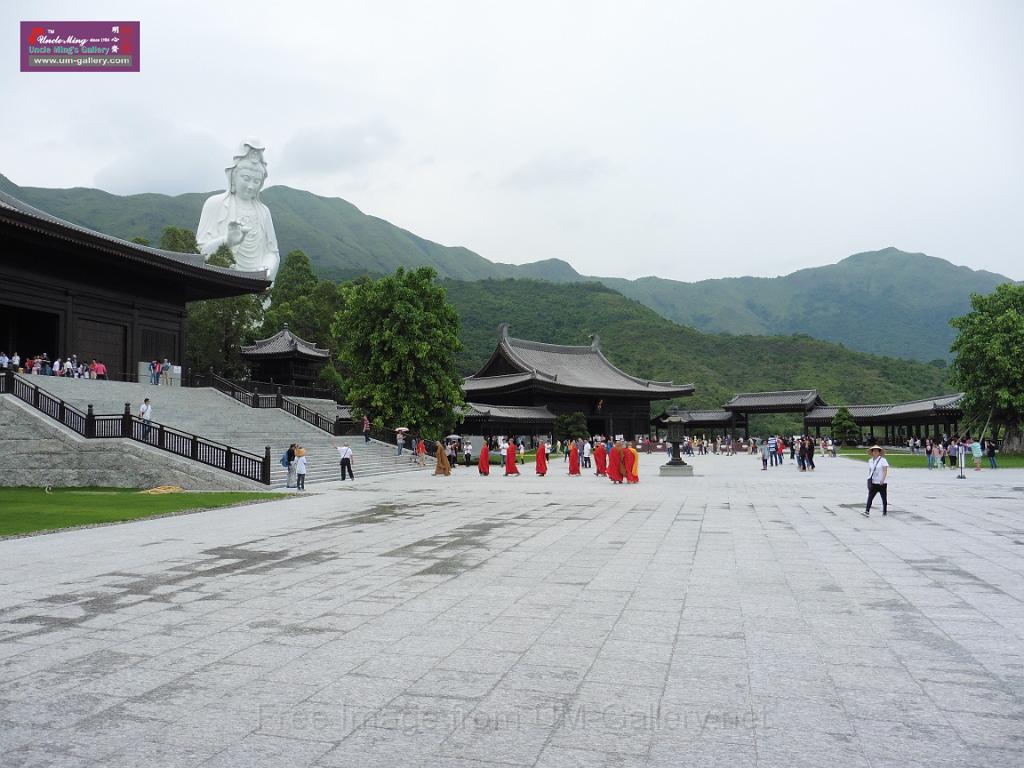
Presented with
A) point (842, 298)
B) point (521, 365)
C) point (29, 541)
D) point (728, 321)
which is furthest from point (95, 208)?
point (842, 298)

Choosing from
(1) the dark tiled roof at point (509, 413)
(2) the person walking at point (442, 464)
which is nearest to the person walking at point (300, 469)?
(2) the person walking at point (442, 464)

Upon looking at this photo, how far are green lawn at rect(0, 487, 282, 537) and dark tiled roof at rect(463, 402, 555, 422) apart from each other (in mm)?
23827

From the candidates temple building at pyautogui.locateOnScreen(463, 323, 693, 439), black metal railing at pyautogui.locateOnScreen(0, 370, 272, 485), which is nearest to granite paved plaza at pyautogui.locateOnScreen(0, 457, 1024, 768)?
black metal railing at pyautogui.locateOnScreen(0, 370, 272, 485)

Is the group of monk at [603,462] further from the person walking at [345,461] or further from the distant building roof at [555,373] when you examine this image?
the distant building roof at [555,373]

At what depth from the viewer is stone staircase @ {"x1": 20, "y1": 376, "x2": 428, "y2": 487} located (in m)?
22.5

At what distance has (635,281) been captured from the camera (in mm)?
165000

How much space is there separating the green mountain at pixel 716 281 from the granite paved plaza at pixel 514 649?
107 m

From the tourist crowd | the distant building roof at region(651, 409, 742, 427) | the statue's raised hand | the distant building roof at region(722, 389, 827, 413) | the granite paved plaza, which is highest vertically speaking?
the statue's raised hand

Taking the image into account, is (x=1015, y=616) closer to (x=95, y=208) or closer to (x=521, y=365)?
(x=521, y=365)

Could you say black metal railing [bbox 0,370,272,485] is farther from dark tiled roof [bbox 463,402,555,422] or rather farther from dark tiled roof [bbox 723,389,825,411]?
dark tiled roof [bbox 723,389,825,411]

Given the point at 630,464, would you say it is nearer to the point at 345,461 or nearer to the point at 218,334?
the point at 345,461

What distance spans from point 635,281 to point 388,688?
165 meters

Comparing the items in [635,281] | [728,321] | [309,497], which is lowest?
[309,497]

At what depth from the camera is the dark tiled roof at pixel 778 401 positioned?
53.9 m
